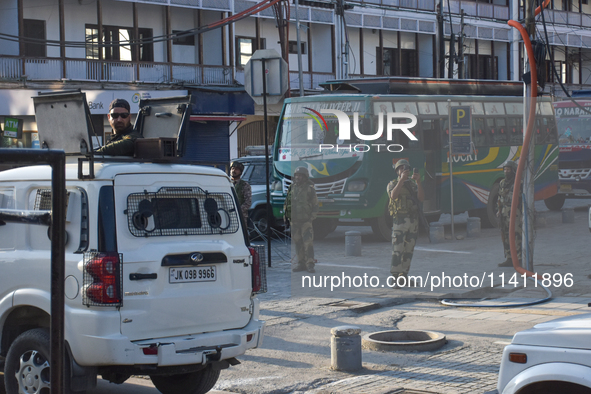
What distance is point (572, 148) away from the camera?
10.2 m

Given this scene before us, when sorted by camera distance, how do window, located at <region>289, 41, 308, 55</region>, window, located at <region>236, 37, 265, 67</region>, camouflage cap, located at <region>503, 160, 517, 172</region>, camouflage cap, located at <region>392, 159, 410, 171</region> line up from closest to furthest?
camouflage cap, located at <region>392, 159, 410, 171</region>, camouflage cap, located at <region>503, 160, 517, 172</region>, window, located at <region>236, 37, 265, 67</region>, window, located at <region>289, 41, 308, 55</region>

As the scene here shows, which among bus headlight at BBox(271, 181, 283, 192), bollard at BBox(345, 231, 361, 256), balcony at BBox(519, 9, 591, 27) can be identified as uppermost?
balcony at BBox(519, 9, 591, 27)

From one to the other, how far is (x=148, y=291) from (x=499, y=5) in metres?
37.8

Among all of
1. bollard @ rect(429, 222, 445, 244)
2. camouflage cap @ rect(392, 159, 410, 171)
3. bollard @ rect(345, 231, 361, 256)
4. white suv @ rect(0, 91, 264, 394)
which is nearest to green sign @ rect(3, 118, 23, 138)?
bollard @ rect(345, 231, 361, 256)

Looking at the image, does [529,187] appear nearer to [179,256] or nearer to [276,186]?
[179,256]

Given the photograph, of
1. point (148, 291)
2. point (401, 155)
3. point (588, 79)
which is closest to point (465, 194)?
point (401, 155)

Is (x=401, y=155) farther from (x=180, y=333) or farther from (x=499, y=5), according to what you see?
(x=499, y=5)

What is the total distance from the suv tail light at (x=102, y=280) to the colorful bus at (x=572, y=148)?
6539mm

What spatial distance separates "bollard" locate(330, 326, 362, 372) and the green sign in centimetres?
1982

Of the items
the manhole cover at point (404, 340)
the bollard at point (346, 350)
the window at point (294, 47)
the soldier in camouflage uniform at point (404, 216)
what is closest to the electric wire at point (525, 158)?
the soldier in camouflage uniform at point (404, 216)

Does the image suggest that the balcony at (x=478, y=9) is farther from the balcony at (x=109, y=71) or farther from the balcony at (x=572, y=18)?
the balcony at (x=572, y=18)

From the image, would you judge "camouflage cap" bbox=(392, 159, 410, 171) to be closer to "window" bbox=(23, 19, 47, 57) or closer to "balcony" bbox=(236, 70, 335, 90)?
"window" bbox=(23, 19, 47, 57)

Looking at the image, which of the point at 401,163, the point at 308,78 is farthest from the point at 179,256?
the point at 308,78

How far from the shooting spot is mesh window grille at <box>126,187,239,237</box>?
5762mm
